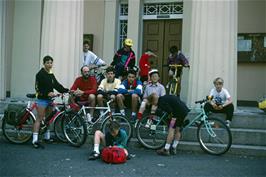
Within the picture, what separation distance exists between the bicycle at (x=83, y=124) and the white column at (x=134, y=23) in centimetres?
510

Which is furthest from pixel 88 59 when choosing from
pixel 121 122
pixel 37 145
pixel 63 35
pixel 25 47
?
pixel 37 145

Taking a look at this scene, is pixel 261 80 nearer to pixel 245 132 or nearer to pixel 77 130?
pixel 245 132

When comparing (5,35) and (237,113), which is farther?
(5,35)

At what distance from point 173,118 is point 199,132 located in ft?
2.11

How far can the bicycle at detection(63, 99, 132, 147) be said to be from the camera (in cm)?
852

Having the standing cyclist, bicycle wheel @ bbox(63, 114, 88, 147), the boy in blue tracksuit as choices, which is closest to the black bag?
the standing cyclist

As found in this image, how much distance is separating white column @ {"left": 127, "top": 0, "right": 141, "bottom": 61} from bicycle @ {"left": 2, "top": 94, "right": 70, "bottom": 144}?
17.0 feet

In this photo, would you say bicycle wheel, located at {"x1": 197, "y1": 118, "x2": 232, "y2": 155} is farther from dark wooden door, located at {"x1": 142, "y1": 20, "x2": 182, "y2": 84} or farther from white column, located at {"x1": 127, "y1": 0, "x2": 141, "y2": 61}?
white column, located at {"x1": 127, "y1": 0, "x2": 141, "y2": 61}

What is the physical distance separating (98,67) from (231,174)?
568cm

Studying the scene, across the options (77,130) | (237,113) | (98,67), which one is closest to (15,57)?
(98,67)

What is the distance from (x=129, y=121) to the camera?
872cm

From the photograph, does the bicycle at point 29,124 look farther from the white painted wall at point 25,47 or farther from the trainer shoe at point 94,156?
the white painted wall at point 25,47

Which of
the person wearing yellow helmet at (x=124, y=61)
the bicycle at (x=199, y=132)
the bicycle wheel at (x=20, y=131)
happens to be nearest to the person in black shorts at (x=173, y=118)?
the bicycle at (x=199, y=132)

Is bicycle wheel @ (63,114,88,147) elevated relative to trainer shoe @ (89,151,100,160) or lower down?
elevated
